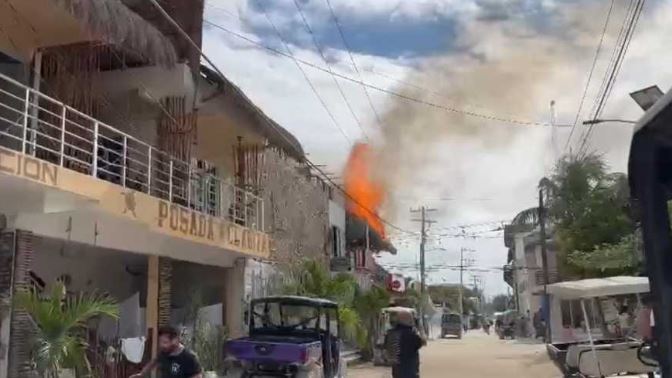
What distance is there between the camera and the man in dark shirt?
6.83 metres

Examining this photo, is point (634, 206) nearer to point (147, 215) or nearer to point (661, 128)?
point (661, 128)

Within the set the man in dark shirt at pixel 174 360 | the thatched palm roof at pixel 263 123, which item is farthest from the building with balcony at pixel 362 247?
the man in dark shirt at pixel 174 360

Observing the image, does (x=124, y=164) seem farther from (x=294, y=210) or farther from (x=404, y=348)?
(x=294, y=210)

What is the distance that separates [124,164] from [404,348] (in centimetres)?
536

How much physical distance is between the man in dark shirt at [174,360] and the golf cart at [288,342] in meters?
5.06

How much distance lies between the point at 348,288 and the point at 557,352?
7901mm

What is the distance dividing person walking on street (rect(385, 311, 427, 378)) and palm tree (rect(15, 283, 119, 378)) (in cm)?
339

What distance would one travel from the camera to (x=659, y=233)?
2289mm

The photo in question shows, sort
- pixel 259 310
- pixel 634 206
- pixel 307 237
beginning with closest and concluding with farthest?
1. pixel 634 206
2. pixel 259 310
3. pixel 307 237

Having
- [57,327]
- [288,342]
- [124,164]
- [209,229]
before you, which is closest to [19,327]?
[57,327]

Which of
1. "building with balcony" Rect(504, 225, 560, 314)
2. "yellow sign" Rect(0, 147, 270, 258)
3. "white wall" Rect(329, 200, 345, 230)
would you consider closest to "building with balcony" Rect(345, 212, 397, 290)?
"white wall" Rect(329, 200, 345, 230)

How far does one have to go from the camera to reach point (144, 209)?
1158cm

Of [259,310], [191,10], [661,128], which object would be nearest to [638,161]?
[661,128]

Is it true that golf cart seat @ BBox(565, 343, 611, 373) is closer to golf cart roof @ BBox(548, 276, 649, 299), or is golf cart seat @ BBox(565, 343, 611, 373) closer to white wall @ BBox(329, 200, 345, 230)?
golf cart roof @ BBox(548, 276, 649, 299)
